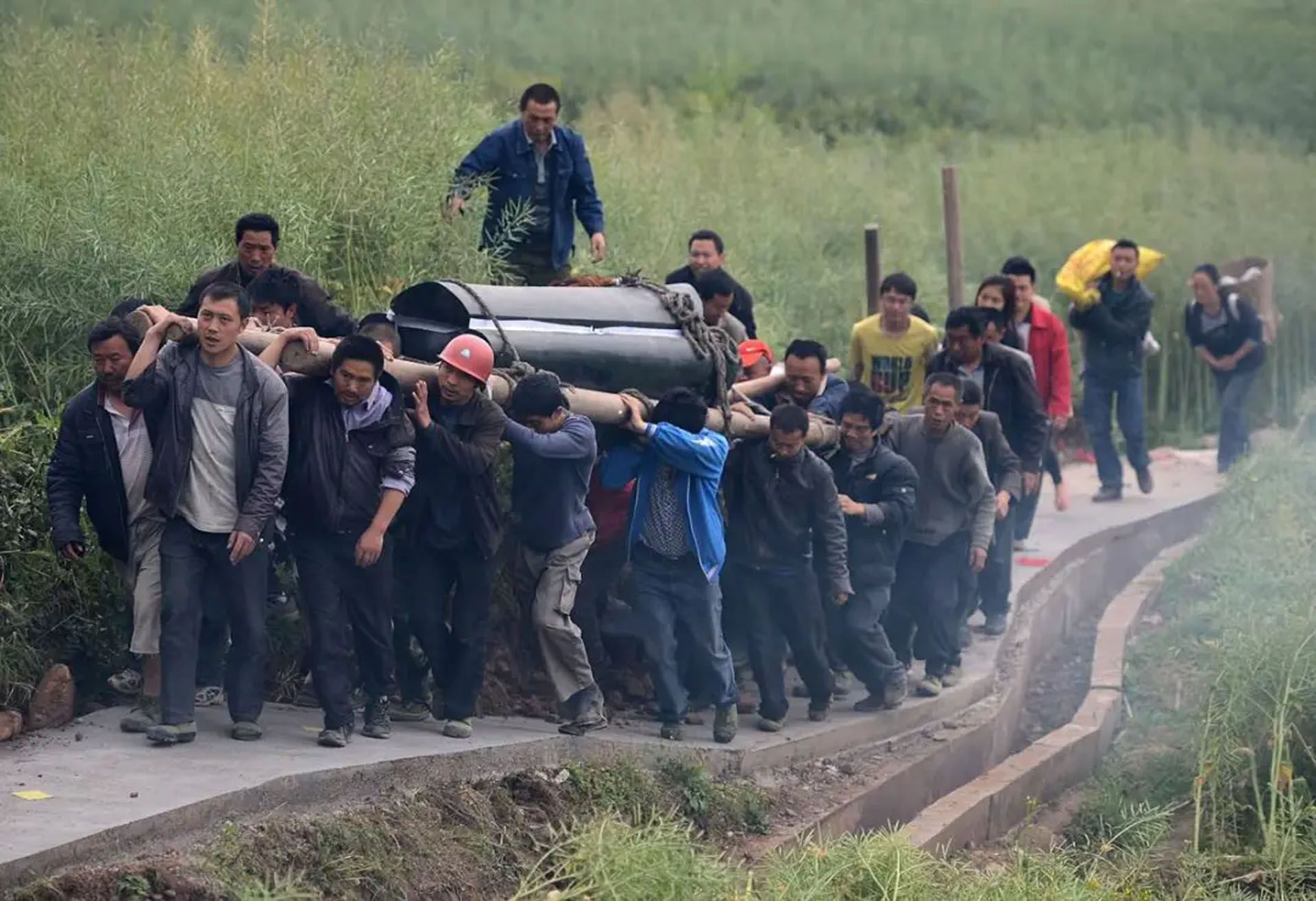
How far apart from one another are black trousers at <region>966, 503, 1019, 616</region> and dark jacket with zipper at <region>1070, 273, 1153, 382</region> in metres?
3.39

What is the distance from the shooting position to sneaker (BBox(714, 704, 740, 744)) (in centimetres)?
800

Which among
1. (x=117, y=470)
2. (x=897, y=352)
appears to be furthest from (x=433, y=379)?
(x=897, y=352)

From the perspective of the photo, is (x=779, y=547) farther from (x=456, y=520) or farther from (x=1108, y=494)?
(x=1108, y=494)

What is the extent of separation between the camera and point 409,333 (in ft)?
25.1

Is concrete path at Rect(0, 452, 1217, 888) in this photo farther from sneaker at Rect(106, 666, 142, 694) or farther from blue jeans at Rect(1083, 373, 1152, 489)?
blue jeans at Rect(1083, 373, 1152, 489)

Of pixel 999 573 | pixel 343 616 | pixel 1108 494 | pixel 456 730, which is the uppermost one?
pixel 343 616

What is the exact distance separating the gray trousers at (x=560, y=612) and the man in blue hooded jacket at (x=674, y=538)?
1.12ft

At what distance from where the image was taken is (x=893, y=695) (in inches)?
354

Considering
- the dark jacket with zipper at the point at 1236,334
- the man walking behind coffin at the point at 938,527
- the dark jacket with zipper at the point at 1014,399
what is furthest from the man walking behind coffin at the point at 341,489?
the dark jacket with zipper at the point at 1236,334

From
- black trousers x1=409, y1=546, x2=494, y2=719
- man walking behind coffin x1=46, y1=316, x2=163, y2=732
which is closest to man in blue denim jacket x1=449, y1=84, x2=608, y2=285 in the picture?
black trousers x1=409, y1=546, x2=494, y2=719

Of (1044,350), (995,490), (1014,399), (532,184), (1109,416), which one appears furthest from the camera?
(1109,416)

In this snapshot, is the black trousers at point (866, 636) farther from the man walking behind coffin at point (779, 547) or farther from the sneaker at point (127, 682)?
the sneaker at point (127, 682)

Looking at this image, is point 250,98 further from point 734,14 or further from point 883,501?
point 734,14

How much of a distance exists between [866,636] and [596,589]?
1324mm
